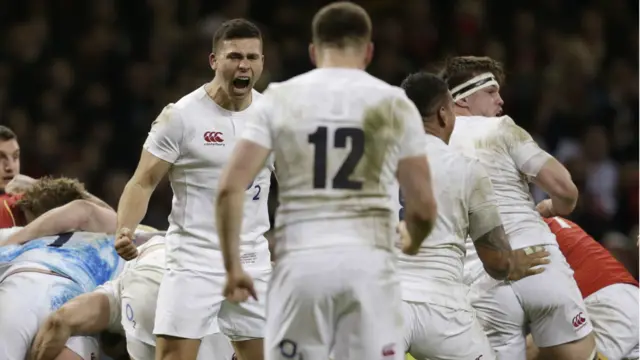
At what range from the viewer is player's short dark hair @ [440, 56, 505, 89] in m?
7.09

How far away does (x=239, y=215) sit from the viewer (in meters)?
4.80

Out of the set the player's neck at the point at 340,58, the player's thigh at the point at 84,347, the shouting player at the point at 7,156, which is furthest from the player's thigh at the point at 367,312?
the shouting player at the point at 7,156

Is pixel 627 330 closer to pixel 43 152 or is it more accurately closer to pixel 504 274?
pixel 504 274

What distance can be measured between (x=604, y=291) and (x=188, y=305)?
277 centimetres

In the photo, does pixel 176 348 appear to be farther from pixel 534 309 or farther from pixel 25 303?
pixel 534 309

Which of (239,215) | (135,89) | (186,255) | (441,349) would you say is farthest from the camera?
(135,89)

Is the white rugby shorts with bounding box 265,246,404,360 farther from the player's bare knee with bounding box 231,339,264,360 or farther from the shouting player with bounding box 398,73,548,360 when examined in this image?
the player's bare knee with bounding box 231,339,264,360

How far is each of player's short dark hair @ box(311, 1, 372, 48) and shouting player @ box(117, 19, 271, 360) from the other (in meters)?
1.63

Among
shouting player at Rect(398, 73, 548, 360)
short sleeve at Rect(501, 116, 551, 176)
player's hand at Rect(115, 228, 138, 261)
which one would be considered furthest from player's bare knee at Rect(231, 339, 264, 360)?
short sleeve at Rect(501, 116, 551, 176)

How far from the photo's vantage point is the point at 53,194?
8266 mm

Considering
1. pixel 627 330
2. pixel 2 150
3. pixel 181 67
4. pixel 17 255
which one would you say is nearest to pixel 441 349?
pixel 627 330

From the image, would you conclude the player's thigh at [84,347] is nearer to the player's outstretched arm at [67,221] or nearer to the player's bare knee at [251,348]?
the player's outstretched arm at [67,221]

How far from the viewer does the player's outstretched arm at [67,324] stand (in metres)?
7.21

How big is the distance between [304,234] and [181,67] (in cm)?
867
